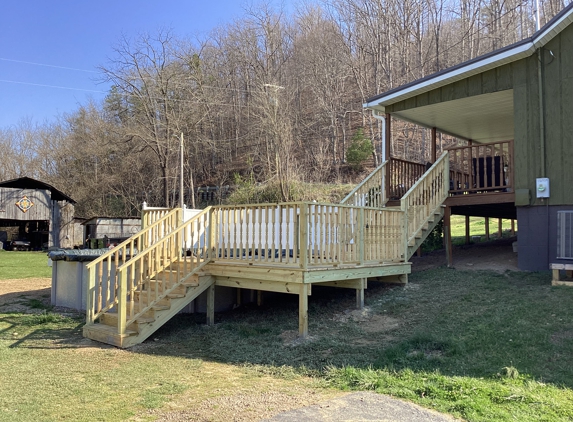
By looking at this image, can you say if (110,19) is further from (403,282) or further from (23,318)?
(403,282)

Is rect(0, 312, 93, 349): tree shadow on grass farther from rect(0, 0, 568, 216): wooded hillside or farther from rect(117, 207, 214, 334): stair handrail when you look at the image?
rect(0, 0, 568, 216): wooded hillside

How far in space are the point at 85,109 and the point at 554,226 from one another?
1295 inches

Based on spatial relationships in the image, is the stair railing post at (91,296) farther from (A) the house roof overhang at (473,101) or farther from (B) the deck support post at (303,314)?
(A) the house roof overhang at (473,101)

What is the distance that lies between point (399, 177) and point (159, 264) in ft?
21.6

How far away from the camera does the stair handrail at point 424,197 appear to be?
897 cm

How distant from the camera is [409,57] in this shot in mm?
25453

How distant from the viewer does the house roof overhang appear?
8766mm

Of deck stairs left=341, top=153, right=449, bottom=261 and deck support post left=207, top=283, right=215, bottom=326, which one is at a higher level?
deck stairs left=341, top=153, right=449, bottom=261

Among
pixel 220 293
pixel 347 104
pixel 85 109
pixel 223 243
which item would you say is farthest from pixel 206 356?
pixel 85 109

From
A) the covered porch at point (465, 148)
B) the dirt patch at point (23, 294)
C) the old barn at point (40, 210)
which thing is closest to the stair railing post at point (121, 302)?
the dirt patch at point (23, 294)

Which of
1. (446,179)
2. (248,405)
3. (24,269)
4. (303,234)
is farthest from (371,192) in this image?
(24,269)

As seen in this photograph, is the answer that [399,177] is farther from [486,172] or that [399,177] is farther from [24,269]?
[24,269]

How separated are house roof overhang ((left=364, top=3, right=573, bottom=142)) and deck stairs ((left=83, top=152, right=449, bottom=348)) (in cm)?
229

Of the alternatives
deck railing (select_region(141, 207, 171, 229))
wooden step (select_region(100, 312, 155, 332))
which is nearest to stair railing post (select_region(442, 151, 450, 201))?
deck railing (select_region(141, 207, 171, 229))
